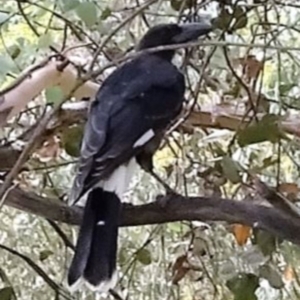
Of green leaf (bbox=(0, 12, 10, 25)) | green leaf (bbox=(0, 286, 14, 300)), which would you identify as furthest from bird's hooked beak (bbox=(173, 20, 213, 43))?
green leaf (bbox=(0, 286, 14, 300))

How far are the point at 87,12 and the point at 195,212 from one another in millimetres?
282

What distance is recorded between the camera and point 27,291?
62.8 inches

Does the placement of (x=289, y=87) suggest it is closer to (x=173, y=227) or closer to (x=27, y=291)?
(x=173, y=227)

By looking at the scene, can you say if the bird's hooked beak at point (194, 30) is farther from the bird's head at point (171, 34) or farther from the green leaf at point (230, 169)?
the green leaf at point (230, 169)

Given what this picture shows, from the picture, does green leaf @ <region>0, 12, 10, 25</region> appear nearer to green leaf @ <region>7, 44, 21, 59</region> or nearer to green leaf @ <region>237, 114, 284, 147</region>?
green leaf @ <region>7, 44, 21, 59</region>

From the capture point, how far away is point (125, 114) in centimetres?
138

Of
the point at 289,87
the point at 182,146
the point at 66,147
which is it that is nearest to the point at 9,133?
the point at 66,147

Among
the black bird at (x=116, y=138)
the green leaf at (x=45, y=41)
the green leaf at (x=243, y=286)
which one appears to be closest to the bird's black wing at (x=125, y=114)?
the black bird at (x=116, y=138)

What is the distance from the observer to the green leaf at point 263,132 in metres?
1.18

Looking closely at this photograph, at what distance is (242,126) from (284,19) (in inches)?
14.4

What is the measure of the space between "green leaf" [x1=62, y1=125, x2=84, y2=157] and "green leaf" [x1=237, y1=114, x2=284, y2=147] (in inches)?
9.7

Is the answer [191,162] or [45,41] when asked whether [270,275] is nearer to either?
[191,162]

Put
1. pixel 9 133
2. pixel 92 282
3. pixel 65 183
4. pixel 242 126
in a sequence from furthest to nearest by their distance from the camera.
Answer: pixel 65 183
pixel 9 133
pixel 242 126
pixel 92 282

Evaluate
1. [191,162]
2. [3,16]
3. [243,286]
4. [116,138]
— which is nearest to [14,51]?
[3,16]
